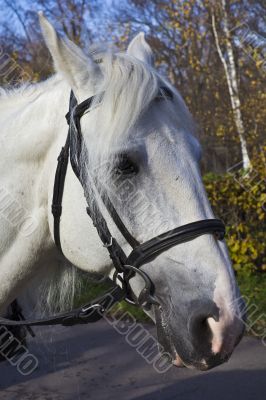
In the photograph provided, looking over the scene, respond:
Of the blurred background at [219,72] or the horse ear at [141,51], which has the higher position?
the horse ear at [141,51]

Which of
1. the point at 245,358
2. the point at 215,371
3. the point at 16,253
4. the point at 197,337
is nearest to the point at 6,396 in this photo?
the point at 215,371

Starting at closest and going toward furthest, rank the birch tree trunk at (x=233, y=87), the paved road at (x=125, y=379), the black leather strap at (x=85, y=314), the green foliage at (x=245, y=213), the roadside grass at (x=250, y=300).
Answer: the black leather strap at (x=85, y=314)
the paved road at (x=125, y=379)
the roadside grass at (x=250, y=300)
the green foliage at (x=245, y=213)
the birch tree trunk at (x=233, y=87)

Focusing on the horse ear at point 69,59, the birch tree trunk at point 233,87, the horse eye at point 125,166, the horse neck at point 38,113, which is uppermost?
the horse ear at point 69,59

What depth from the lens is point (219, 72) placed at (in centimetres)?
1535

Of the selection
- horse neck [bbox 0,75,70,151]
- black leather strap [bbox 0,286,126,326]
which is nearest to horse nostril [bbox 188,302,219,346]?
black leather strap [bbox 0,286,126,326]

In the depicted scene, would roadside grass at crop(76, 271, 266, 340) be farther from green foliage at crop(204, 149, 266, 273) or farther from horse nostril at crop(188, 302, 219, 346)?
horse nostril at crop(188, 302, 219, 346)

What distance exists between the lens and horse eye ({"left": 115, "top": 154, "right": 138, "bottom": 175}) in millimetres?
1868

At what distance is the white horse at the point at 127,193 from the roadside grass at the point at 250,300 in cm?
280

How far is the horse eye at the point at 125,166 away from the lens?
187cm

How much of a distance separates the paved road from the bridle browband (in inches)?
83.9

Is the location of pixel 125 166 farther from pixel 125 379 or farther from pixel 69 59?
pixel 125 379

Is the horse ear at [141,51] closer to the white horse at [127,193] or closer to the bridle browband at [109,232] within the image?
the white horse at [127,193]

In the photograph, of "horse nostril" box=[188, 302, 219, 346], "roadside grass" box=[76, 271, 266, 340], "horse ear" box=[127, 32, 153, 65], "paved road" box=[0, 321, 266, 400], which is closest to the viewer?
"horse nostril" box=[188, 302, 219, 346]

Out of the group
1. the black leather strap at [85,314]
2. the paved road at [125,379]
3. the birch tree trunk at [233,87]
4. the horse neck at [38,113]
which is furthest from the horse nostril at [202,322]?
the birch tree trunk at [233,87]
